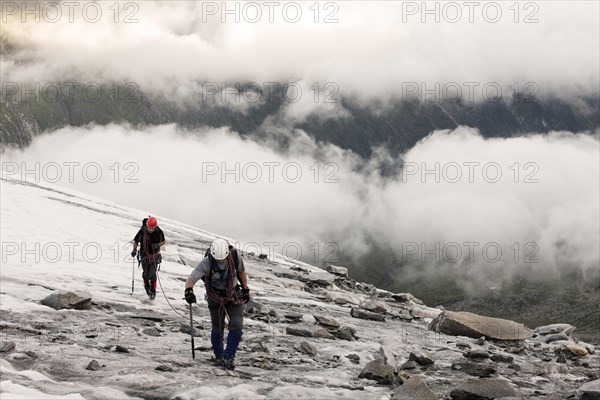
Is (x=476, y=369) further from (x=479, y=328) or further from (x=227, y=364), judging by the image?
(x=479, y=328)

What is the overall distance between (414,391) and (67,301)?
494 inches

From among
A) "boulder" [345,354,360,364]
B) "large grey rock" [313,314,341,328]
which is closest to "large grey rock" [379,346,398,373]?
"boulder" [345,354,360,364]

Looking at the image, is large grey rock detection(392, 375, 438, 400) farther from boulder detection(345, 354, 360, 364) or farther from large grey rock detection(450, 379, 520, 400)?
boulder detection(345, 354, 360, 364)

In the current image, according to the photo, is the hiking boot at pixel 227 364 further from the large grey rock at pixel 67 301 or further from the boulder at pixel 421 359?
the large grey rock at pixel 67 301

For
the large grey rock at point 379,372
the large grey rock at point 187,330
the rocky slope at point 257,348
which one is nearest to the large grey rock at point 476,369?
the rocky slope at point 257,348

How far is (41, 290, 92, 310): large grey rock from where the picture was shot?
19.5 m

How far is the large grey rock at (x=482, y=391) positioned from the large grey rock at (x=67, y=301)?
13.0 metres

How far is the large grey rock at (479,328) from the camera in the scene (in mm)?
26672

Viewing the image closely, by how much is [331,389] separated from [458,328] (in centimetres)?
1472

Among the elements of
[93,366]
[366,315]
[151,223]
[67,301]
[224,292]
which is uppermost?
[151,223]

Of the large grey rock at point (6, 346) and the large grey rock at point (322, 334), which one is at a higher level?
the large grey rock at point (6, 346)

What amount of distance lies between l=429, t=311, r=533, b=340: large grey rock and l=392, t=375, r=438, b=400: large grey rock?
1423 centimetres

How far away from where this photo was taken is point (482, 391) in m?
13.8

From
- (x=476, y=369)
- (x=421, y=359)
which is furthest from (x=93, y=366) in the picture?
(x=476, y=369)
